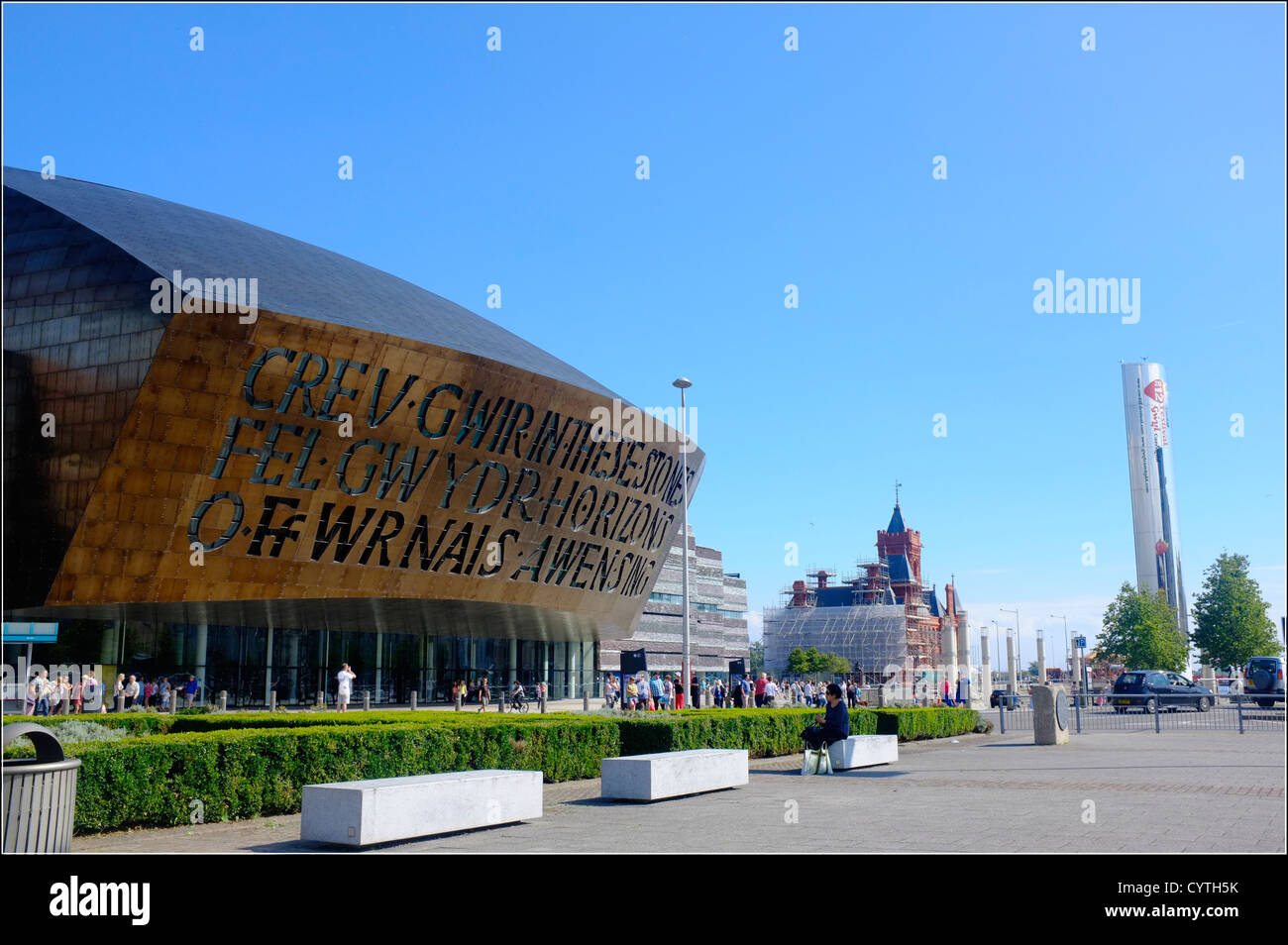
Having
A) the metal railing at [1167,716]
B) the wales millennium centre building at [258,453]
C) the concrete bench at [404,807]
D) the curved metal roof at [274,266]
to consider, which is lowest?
the metal railing at [1167,716]

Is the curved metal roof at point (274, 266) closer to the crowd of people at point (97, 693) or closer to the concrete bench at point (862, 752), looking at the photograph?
the crowd of people at point (97, 693)

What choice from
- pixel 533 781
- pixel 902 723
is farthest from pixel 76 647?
pixel 533 781

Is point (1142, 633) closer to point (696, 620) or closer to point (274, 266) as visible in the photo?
point (696, 620)

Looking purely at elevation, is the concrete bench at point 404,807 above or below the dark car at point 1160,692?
above

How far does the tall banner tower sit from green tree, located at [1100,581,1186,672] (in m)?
49.2

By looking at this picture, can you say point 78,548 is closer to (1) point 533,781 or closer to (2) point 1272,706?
(1) point 533,781

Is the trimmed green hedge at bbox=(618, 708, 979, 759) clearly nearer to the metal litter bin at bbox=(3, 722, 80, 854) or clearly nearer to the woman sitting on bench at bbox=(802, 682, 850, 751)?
the woman sitting on bench at bbox=(802, 682, 850, 751)

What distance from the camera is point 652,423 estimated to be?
43000 millimetres

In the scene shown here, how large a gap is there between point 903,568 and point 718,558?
148 feet

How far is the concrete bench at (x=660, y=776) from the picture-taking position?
13.4 metres

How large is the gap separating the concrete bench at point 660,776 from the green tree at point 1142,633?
71785 mm

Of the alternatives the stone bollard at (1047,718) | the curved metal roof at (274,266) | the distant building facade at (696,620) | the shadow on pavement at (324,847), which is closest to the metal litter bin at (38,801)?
the shadow on pavement at (324,847)

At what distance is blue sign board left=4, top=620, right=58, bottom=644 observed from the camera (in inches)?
1297
